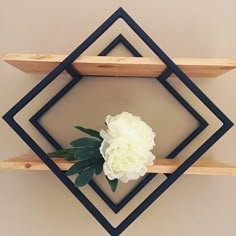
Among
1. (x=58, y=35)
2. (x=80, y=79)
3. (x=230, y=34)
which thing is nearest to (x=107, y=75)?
(x=80, y=79)

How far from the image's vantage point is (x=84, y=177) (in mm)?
919

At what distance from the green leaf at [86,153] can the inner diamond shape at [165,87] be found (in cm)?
23

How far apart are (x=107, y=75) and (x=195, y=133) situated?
35cm

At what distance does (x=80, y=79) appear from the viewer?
1.13 meters

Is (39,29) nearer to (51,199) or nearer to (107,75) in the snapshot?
(107,75)

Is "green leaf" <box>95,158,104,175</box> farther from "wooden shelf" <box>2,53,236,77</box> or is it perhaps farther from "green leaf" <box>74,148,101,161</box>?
"wooden shelf" <box>2,53,236,77</box>

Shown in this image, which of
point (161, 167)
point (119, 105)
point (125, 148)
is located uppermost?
point (119, 105)

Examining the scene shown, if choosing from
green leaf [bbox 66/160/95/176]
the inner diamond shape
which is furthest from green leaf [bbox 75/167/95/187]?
the inner diamond shape

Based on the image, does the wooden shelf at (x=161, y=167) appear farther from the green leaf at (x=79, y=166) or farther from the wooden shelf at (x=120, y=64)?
the wooden shelf at (x=120, y=64)

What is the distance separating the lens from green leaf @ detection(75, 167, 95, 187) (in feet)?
3.00

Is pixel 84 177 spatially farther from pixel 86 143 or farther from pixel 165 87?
pixel 165 87

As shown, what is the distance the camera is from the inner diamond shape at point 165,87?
3.67ft

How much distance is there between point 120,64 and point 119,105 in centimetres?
24

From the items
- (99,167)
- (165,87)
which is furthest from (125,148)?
(165,87)
